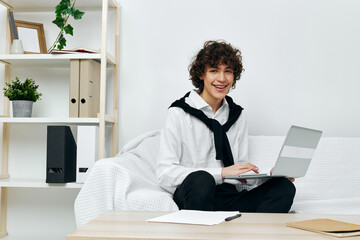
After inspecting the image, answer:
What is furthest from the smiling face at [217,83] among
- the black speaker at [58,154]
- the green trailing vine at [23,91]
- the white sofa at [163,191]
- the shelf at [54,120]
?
the green trailing vine at [23,91]

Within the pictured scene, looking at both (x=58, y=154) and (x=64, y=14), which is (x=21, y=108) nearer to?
(x=58, y=154)

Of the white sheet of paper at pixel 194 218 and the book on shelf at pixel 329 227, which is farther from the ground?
the book on shelf at pixel 329 227

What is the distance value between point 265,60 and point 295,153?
1125 mm

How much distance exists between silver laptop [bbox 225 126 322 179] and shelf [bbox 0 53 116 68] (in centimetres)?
113

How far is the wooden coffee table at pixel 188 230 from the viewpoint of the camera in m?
0.91

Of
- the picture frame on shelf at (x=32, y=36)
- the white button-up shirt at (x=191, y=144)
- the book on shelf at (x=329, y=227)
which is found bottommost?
the book on shelf at (x=329, y=227)

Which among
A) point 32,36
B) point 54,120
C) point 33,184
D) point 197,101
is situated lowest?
point 33,184

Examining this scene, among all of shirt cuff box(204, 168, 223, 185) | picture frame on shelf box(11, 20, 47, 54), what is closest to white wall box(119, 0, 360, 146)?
picture frame on shelf box(11, 20, 47, 54)

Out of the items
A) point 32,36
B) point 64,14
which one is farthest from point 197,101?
point 32,36

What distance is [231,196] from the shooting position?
1.72 meters

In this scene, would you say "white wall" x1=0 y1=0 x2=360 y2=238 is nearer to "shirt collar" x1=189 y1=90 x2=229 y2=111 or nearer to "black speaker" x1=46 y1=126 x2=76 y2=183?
"black speaker" x1=46 y1=126 x2=76 y2=183

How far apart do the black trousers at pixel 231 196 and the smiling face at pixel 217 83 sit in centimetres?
46

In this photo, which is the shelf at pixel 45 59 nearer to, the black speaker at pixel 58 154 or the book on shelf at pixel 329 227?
the black speaker at pixel 58 154

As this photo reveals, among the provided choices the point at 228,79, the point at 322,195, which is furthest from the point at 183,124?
the point at 322,195
